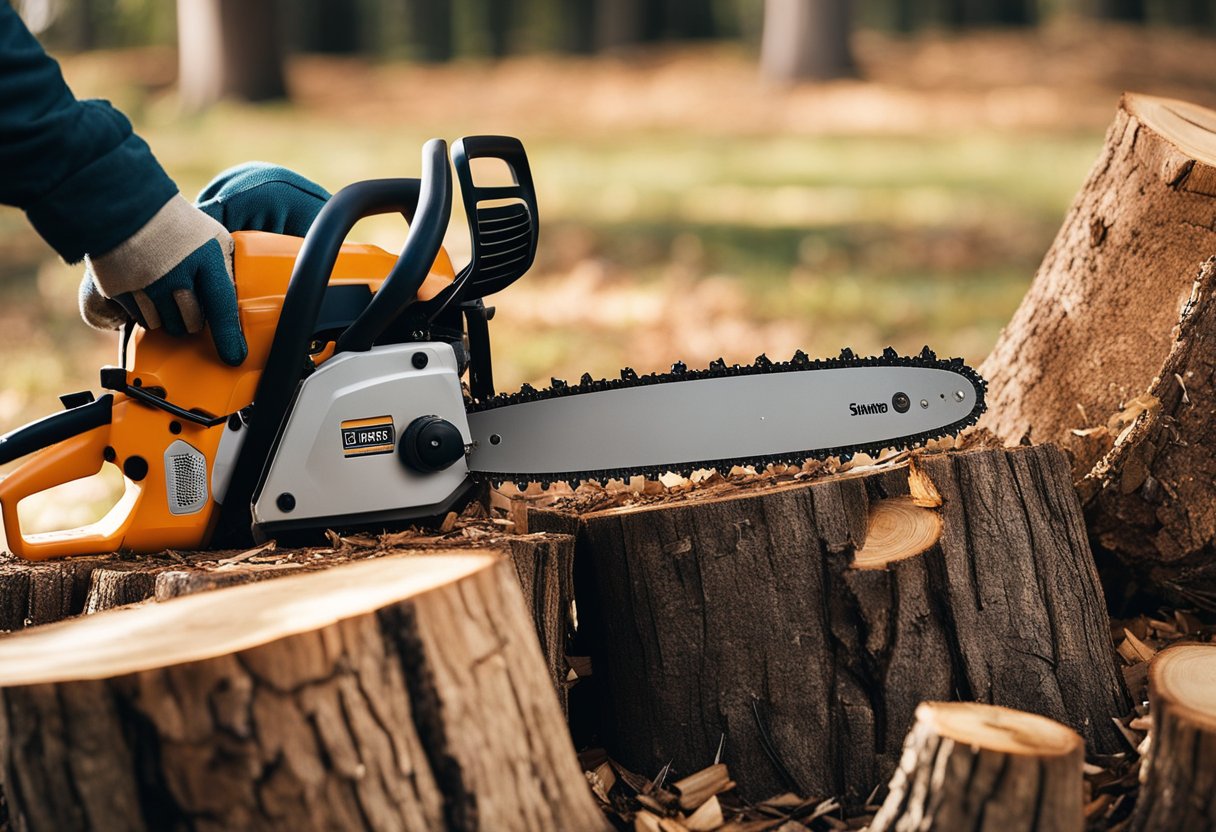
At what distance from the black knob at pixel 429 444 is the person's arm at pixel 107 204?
0.36m

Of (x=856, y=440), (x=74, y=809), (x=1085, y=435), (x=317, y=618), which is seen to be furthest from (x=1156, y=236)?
(x=74, y=809)

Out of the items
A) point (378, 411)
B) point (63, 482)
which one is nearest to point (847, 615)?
point (378, 411)

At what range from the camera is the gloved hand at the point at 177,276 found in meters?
2.25

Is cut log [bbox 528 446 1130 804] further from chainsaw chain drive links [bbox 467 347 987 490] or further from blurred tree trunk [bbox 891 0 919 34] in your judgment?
blurred tree trunk [bbox 891 0 919 34]

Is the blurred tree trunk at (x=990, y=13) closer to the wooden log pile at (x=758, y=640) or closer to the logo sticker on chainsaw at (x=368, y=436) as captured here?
the wooden log pile at (x=758, y=640)

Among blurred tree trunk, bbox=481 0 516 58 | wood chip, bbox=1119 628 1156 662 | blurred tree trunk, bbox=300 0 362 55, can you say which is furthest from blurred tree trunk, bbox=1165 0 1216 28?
wood chip, bbox=1119 628 1156 662

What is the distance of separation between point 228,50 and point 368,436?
14127 millimetres

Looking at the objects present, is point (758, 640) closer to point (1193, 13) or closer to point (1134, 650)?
point (1134, 650)

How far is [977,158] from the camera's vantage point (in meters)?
12.3

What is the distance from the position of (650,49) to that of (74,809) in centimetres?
2103

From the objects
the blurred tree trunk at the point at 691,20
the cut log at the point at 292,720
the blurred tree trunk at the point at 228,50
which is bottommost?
the cut log at the point at 292,720

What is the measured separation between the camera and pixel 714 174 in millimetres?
11820

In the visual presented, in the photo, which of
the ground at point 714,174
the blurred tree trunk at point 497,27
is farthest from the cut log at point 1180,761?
the blurred tree trunk at point 497,27

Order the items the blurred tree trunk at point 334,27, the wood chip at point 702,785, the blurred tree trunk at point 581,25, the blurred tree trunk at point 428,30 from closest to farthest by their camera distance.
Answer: the wood chip at point 702,785 < the blurred tree trunk at point 334,27 < the blurred tree trunk at point 428,30 < the blurred tree trunk at point 581,25
